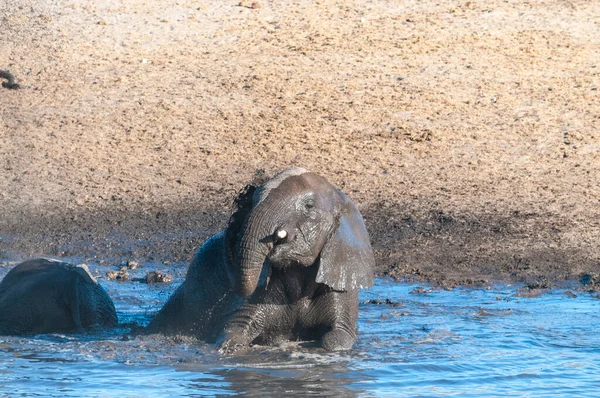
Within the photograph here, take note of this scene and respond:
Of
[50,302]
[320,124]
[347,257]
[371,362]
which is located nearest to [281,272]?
[347,257]

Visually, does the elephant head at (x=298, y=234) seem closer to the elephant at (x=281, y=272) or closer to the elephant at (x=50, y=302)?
the elephant at (x=281, y=272)

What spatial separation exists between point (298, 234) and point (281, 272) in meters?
0.50

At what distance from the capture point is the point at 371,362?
26.3 ft

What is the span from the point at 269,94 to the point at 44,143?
273 centimetres

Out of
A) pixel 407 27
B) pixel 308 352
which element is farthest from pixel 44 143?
pixel 308 352

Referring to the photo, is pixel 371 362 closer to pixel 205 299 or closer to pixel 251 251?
pixel 205 299

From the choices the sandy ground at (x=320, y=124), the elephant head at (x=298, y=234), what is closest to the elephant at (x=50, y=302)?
the elephant head at (x=298, y=234)

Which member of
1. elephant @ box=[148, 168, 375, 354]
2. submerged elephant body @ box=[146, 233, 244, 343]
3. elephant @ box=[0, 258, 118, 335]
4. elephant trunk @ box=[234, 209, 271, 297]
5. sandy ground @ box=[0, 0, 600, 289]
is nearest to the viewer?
elephant trunk @ box=[234, 209, 271, 297]

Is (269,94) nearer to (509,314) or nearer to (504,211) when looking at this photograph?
(504,211)

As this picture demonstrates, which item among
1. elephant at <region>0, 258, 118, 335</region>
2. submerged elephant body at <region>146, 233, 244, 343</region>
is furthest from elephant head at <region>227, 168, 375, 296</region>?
elephant at <region>0, 258, 118, 335</region>

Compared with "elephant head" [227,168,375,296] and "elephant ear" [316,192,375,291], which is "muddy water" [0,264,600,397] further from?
"elephant head" [227,168,375,296]

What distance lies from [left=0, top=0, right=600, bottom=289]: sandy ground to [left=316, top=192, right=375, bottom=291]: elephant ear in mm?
2826

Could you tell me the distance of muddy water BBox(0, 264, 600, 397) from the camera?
24.8 ft

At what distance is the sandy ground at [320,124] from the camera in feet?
37.1
